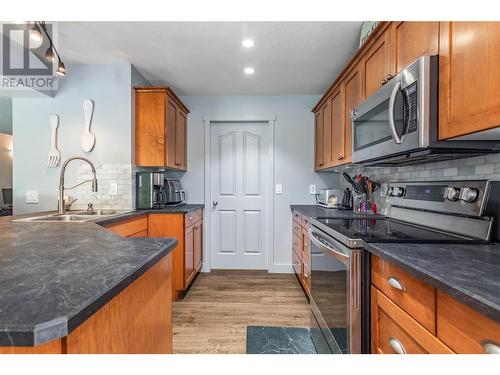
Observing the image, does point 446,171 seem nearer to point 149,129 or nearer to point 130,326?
point 130,326

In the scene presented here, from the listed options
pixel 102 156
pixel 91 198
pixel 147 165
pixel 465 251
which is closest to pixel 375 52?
pixel 465 251

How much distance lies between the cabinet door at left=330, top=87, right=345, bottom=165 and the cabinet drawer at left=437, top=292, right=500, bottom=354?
5.62 ft

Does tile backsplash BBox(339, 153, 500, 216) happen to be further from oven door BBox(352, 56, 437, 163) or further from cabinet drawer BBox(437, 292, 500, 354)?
cabinet drawer BBox(437, 292, 500, 354)

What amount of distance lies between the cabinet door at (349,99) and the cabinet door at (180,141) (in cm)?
190

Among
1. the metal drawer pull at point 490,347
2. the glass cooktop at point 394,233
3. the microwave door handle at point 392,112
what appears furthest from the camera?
the microwave door handle at point 392,112

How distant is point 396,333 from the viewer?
981 mm

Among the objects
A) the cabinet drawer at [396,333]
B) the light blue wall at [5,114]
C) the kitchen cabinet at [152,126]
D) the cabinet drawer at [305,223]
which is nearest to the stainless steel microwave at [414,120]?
the cabinet drawer at [396,333]

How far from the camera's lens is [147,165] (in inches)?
107

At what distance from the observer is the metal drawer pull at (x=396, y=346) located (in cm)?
93

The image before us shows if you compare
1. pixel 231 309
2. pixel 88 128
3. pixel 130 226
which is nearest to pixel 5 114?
pixel 88 128

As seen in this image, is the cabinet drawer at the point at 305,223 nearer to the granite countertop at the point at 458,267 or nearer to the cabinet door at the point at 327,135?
the cabinet door at the point at 327,135

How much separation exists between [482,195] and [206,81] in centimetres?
275

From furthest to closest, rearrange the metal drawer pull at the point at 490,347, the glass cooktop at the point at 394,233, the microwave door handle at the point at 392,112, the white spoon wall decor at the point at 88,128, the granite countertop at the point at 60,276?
the white spoon wall decor at the point at 88,128
the microwave door handle at the point at 392,112
the glass cooktop at the point at 394,233
the metal drawer pull at the point at 490,347
the granite countertop at the point at 60,276

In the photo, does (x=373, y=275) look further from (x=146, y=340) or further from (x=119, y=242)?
(x=119, y=242)
